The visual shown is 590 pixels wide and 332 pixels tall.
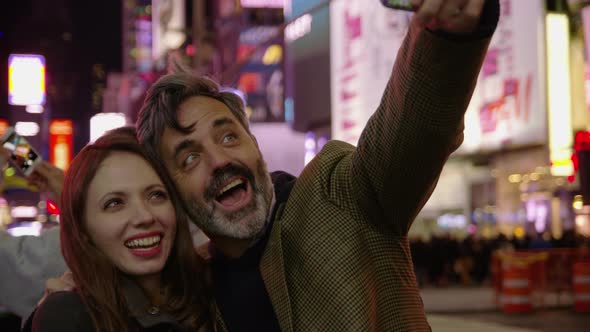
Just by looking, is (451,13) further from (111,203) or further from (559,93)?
(559,93)

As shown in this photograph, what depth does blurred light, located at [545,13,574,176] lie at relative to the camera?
1775cm

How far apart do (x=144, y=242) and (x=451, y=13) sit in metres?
1.55

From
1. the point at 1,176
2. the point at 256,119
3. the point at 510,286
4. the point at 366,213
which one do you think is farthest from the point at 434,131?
the point at 256,119

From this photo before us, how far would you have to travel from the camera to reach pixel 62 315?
265 centimetres

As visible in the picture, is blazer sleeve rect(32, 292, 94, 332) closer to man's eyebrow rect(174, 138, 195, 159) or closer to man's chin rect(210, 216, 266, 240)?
man's chin rect(210, 216, 266, 240)

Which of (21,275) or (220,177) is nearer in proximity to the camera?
(220,177)

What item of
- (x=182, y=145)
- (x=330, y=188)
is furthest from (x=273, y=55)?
(x=330, y=188)

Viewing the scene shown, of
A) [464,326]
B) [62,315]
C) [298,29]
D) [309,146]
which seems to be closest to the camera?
[62,315]

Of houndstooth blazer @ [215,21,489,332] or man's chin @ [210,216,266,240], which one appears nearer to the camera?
houndstooth blazer @ [215,21,489,332]

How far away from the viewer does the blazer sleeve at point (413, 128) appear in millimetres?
2143

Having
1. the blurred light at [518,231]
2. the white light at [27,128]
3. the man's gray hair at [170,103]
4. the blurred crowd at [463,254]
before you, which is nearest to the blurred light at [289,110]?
the blurred crowd at [463,254]

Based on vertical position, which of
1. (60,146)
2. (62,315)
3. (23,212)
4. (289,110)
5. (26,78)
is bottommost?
(23,212)

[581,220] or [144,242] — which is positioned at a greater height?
[144,242]

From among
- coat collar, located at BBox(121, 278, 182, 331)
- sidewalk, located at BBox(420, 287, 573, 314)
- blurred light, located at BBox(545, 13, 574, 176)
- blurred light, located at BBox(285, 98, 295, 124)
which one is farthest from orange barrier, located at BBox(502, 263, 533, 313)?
blurred light, located at BBox(285, 98, 295, 124)
